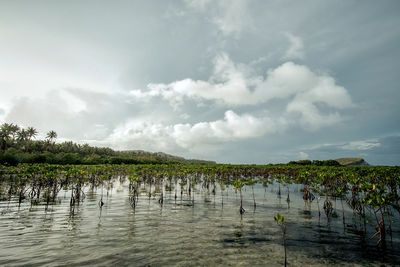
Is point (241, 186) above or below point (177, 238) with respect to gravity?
above

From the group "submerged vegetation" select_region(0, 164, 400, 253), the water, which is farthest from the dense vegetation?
the water

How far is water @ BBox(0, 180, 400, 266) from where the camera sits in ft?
24.6

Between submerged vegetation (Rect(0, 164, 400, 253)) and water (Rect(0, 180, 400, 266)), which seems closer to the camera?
water (Rect(0, 180, 400, 266))

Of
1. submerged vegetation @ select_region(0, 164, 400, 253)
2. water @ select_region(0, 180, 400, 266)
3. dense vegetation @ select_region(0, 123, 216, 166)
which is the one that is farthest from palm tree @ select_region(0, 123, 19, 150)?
water @ select_region(0, 180, 400, 266)

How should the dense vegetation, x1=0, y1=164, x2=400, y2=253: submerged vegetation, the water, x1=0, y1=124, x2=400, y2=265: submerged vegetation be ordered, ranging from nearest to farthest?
1. the water
2. x1=0, y1=164, x2=400, y2=253: submerged vegetation
3. x1=0, y1=124, x2=400, y2=265: submerged vegetation
4. the dense vegetation

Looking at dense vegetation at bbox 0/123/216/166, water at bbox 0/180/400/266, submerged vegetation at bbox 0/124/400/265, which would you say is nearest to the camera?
water at bbox 0/180/400/266

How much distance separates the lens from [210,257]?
770 cm

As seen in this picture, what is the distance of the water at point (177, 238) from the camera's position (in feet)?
24.6

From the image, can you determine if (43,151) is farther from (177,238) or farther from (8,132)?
(177,238)

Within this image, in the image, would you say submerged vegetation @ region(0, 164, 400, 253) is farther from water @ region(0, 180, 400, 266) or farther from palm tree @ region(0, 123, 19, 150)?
palm tree @ region(0, 123, 19, 150)

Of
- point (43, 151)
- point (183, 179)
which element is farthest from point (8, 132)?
point (183, 179)

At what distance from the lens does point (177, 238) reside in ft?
30.8

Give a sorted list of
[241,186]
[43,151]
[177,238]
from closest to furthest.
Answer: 1. [177,238]
2. [241,186]
3. [43,151]

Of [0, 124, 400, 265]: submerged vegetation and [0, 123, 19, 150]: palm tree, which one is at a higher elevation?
[0, 123, 19, 150]: palm tree
